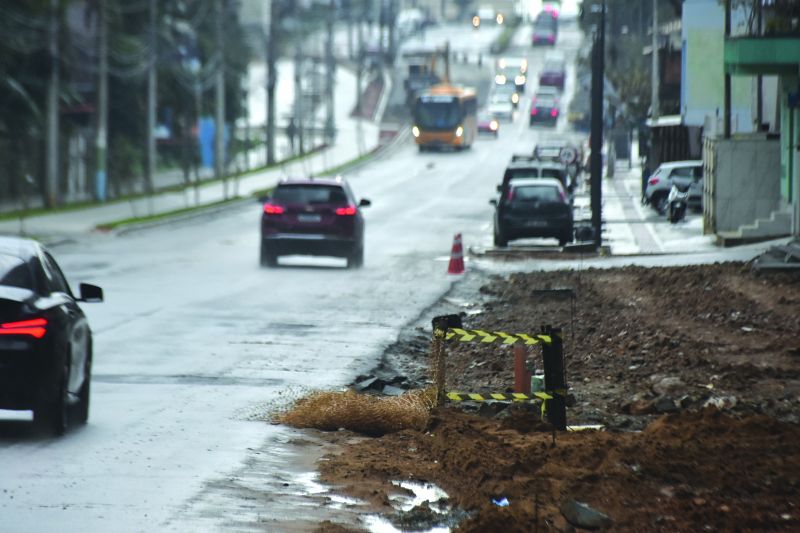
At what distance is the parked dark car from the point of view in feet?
40.3

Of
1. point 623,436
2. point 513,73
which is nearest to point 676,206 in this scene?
point 623,436

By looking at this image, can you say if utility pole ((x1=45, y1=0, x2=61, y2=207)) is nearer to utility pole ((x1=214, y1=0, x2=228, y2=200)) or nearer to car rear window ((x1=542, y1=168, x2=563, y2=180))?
car rear window ((x1=542, y1=168, x2=563, y2=180))

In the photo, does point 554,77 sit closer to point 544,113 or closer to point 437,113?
point 544,113

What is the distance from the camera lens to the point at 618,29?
10931 cm

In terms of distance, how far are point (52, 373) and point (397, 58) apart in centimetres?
13947

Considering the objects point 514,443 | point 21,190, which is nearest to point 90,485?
point 514,443

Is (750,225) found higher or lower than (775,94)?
lower

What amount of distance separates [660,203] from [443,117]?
132ft

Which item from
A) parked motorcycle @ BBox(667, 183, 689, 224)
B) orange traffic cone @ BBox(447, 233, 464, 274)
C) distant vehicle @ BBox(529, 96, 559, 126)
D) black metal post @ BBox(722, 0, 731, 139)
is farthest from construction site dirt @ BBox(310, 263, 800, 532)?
distant vehicle @ BBox(529, 96, 559, 126)

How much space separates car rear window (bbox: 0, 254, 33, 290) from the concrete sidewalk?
31.9 m

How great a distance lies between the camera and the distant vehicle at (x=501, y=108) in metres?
116

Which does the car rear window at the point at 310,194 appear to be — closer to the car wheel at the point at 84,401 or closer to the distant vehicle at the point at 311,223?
the distant vehicle at the point at 311,223

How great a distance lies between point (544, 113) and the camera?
11000cm

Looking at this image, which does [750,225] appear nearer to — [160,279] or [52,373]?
[160,279]
